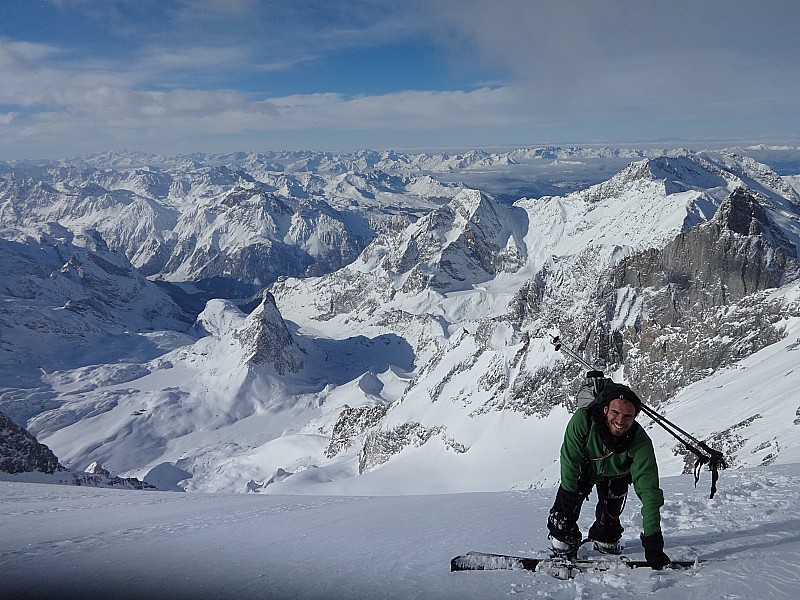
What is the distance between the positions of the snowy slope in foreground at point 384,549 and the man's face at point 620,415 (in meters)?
1.55

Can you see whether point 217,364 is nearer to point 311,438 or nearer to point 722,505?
point 311,438

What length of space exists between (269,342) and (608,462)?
571ft

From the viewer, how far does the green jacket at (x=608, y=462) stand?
576cm

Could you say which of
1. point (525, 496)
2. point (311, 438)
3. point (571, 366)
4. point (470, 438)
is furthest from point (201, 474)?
point (525, 496)

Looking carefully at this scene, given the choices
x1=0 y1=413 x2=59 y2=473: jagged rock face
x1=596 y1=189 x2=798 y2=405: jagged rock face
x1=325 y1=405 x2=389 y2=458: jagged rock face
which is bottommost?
x1=325 y1=405 x2=389 y2=458: jagged rock face

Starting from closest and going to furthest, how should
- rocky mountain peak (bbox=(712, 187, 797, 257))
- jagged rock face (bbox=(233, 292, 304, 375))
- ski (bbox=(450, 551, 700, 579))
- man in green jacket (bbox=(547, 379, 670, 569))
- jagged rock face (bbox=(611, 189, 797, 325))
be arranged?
man in green jacket (bbox=(547, 379, 670, 569))
ski (bbox=(450, 551, 700, 579))
jagged rock face (bbox=(611, 189, 797, 325))
rocky mountain peak (bbox=(712, 187, 797, 257))
jagged rock face (bbox=(233, 292, 304, 375))

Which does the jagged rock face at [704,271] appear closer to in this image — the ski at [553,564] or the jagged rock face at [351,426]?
the jagged rock face at [351,426]

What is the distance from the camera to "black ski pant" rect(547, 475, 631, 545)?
241 inches

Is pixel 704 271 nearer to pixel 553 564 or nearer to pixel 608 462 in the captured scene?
pixel 608 462

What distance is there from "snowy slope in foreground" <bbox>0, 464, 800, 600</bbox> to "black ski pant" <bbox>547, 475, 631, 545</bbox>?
44 centimetres

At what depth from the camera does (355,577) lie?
6.27 m

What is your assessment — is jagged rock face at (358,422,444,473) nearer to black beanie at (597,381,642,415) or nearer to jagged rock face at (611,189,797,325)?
jagged rock face at (611,189,797,325)

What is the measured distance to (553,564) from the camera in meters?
5.98

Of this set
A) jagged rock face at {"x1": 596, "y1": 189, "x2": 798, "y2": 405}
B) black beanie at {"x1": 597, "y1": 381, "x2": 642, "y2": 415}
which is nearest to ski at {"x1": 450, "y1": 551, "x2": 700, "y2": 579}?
black beanie at {"x1": 597, "y1": 381, "x2": 642, "y2": 415}
